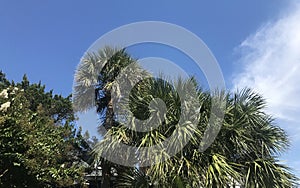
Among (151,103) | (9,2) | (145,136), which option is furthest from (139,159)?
(9,2)

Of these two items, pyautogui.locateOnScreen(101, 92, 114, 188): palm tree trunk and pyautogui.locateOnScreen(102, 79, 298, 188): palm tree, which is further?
pyautogui.locateOnScreen(101, 92, 114, 188): palm tree trunk

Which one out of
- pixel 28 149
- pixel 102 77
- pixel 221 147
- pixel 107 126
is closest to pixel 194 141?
pixel 221 147

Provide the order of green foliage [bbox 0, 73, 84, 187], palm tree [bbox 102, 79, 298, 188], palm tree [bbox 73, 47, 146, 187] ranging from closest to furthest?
1. palm tree [bbox 102, 79, 298, 188]
2. green foliage [bbox 0, 73, 84, 187]
3. palm tree [bbox 73, 47, 146, 187]

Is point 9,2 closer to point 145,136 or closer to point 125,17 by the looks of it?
point 125,17

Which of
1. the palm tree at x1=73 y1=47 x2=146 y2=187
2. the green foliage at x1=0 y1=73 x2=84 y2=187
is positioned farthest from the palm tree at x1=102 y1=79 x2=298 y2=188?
the green foliage at x1=0 y1=73 x2=84 y2=187

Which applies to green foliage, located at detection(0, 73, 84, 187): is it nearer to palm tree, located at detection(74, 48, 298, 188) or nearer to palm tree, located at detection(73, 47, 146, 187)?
palm tree, located at detection(73, 47, 146, 187)

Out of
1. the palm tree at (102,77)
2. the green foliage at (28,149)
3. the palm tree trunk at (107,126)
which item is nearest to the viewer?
the green foliage at (28,149)

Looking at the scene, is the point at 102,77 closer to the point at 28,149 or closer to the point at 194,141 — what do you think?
the point at 28,149

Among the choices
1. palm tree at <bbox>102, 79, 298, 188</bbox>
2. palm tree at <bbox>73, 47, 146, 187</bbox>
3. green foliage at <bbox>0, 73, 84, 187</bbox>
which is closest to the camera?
palm tree at <bbox>102, 79, 298, 188</bbox>

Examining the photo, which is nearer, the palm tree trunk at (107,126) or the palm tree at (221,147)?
the palm tree at (221,147)

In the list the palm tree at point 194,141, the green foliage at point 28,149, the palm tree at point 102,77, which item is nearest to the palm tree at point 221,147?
the palm tree at point 194,141

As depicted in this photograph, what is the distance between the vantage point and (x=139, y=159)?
827cm

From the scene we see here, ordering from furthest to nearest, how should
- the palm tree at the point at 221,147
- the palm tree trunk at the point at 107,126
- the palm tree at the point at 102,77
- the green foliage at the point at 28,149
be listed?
the palm tree at the point at 102,77
the palm tree trunk at the point at 107,126
the green foliage at the point at 28,149
the palm tree at the point at 221,147

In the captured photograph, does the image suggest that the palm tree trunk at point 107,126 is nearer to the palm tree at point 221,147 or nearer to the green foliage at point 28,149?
the green foliage at point 28,149
